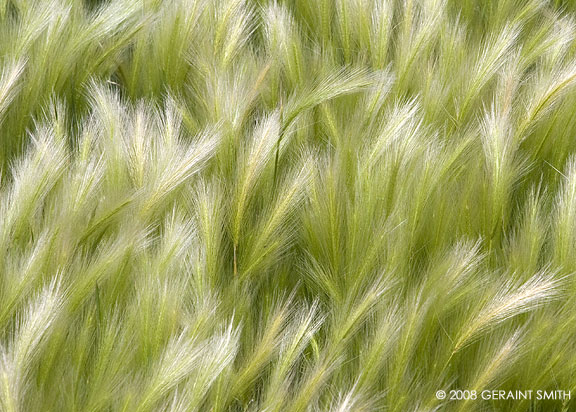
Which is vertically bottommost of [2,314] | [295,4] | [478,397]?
[478,397]

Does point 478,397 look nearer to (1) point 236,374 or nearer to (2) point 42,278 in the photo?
(1) point 236,374

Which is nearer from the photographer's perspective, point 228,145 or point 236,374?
point 236,374

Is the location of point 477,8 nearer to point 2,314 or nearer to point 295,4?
point 295,4

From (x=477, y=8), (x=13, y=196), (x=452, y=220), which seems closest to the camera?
(x=13, y=196)

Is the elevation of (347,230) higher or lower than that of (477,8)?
lower

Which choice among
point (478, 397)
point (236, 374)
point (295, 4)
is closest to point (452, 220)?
point (478, 397)

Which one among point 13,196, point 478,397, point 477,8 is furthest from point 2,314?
point 477,8

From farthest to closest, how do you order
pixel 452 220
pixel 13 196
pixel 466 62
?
1. pixel 466 62
2. pixel 452 220
3. pixel 13 196
